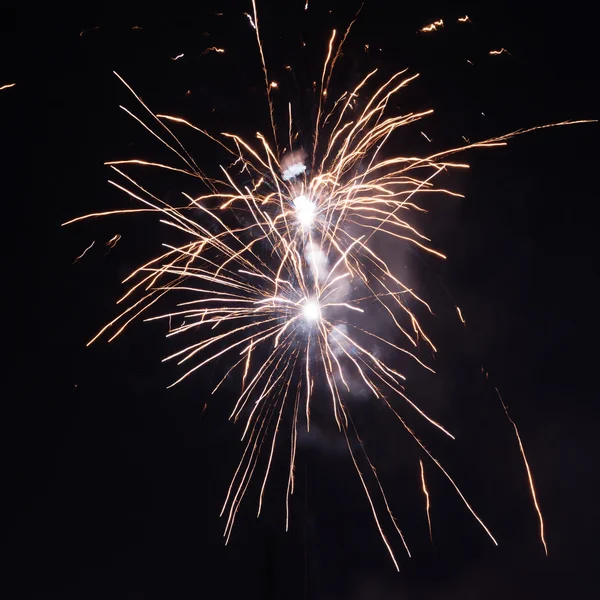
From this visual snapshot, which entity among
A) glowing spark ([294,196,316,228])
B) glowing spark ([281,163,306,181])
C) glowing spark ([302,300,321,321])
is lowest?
glowing spark ([302,300,321,321])

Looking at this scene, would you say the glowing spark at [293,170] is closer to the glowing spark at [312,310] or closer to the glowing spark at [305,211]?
the glowing spark at [305,211]

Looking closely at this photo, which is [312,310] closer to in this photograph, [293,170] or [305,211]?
[305,211]

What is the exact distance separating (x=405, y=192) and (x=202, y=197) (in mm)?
2765

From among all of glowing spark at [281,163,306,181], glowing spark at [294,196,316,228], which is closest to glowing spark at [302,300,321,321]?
glowing spark at [294,196,316,228]

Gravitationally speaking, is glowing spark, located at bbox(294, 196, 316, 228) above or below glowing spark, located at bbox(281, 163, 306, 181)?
below

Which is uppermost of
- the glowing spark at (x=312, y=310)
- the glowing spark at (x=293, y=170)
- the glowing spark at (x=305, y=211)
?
the glowing spark at (x=293, y=170)

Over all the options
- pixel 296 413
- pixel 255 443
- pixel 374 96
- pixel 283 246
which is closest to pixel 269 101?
pixel 374 96

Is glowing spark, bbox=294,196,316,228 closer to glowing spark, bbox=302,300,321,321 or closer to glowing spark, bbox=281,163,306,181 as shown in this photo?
glowing spark, bbox=281,163,306,181

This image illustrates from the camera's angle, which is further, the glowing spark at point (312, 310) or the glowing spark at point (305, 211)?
the glowing spark at point (312, 310)

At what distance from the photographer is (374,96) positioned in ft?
22.3

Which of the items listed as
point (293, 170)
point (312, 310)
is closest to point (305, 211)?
point (293, 170)

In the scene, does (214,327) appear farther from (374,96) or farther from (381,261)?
(374,96)

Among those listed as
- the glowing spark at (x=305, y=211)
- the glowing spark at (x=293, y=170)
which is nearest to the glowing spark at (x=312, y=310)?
the glowing spark at (x=305, y=211)

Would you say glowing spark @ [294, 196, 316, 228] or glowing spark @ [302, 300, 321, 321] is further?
glowing spark @ [302, 300, 321, 321]
